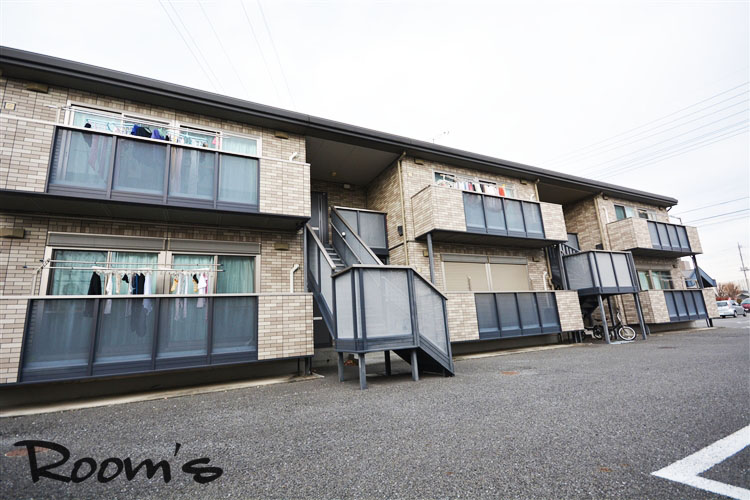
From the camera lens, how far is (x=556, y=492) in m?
2.39

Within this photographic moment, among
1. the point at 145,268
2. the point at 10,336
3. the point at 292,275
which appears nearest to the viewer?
the point at 10,336

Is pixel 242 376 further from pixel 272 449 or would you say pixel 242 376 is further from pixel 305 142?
pixel 305 142

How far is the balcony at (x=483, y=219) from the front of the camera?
1061 cm

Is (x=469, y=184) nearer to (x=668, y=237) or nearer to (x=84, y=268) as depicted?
(x=84, y=268)

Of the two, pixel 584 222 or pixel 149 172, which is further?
pixel 584 222

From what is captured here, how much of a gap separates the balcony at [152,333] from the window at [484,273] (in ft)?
19.4

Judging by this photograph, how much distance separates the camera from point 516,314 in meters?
11.1

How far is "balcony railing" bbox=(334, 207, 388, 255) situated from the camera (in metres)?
11.4

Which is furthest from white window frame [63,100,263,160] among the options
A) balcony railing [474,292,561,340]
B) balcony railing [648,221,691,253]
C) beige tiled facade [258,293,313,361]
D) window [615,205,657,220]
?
balcony railing [648,221,691,253]

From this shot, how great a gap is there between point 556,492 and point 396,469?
46.8 inches

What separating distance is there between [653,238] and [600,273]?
5713mm

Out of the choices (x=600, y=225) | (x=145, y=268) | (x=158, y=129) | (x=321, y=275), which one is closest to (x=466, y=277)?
(x=321, y=275)

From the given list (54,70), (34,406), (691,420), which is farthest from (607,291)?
(54,70)

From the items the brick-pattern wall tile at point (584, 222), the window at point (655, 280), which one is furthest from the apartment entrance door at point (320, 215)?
the window at point (655, 280)
